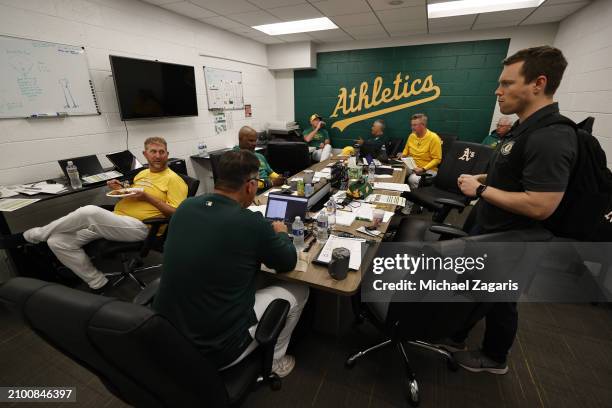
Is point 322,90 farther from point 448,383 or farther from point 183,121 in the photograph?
point 448,383

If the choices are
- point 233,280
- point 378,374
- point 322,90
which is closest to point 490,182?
point 378,374

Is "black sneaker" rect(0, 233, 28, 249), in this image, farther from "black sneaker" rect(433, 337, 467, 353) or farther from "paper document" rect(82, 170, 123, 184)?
"black sneaker" rect(433, 337, 467, 353)

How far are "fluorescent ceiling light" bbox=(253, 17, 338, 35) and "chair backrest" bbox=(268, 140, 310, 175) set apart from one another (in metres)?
2.07

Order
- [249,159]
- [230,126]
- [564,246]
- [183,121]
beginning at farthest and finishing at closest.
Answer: [230,126] → [183,121] → [564,246] → [249,159]

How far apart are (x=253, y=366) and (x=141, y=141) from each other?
334cm

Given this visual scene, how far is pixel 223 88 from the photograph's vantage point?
465 cm

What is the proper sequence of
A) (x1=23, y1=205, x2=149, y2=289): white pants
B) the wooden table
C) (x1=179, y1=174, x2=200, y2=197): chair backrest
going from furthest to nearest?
1. (x1=179, y1=174, x2=200, y2=197): chair backrest
2. (x1=23, y1=205, x2=149, y2=289): white pants
3. the wooden table

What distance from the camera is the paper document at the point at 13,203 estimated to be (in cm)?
196

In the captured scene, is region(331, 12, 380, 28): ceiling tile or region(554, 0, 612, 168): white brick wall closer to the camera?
region(554, 0, 612, 168): white brick wall

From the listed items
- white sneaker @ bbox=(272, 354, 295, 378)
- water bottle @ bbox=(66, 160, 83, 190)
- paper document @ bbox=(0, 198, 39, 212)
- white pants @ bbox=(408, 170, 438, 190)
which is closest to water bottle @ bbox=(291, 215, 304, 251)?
white sneaker @ bbox=(272, 354, 295, 378)

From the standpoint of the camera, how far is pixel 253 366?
3.70ft

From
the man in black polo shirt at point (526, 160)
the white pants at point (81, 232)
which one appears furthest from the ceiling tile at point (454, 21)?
the white pants at point (81, 232)

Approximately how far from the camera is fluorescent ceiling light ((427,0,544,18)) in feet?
11.2

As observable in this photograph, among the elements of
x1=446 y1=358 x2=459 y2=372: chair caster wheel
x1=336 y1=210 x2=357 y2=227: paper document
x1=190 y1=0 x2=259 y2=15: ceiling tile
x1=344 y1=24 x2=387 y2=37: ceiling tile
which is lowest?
x1=446 y1=358 x2=459 y2=372: chair caster wheel
